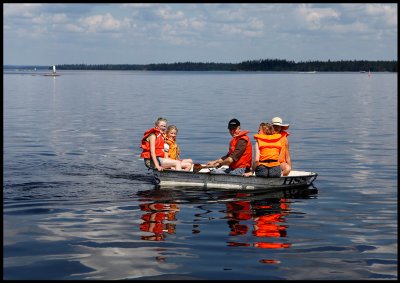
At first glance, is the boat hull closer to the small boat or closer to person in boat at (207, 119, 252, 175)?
the small boat

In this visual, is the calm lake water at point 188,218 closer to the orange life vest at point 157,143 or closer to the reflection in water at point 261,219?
the reflection in water at point 261,219

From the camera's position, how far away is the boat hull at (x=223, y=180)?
18.4 meters

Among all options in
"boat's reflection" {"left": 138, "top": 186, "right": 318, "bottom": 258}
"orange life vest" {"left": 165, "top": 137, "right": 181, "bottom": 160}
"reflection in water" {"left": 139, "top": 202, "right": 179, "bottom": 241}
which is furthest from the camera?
"orange life vest" {"left": 165, "top": 137, "right": 181, "bottom": 160}

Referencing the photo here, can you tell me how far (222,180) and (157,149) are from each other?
2.12 meters

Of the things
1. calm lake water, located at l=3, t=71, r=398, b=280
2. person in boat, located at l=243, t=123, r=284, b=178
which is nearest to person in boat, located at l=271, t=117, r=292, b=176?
person in boat, located at l=243, t=123, r=284, b=178

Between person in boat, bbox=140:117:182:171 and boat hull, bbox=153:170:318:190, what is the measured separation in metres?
0.34

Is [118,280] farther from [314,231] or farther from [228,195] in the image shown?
[228,195]

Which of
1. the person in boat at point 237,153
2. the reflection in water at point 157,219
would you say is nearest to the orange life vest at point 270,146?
the person in boat at point 237,153

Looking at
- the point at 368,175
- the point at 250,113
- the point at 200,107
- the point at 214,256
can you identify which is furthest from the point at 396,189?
the point at 200,107

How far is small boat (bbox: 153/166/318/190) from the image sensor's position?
60.3ft

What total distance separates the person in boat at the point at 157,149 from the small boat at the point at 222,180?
348 mm

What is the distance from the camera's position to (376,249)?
481 inches

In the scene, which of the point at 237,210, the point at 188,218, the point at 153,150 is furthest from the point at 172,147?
the point at 188,218

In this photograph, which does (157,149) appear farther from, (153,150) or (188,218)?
(188,218)
